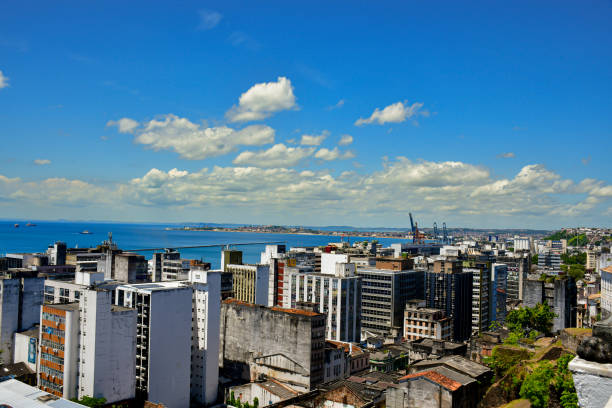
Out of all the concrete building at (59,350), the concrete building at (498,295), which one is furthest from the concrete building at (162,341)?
the concrete building at (498,295)

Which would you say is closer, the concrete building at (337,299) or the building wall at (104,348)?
the building wall at (104,348)

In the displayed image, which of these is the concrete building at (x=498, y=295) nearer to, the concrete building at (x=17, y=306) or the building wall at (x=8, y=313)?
the concrete building at (x=17, y=306)

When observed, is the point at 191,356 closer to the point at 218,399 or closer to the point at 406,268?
the point at 218,399

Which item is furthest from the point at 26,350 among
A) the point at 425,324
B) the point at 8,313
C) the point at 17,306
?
the point at 425,324

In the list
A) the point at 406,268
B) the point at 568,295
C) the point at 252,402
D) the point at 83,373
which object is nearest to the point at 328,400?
the point at 252,402

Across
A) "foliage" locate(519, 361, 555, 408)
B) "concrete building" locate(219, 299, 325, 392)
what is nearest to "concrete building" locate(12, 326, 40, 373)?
"concrete building" locate(219, 299, 325, 392)

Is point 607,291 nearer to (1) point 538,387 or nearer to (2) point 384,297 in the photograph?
(2) point 384,297

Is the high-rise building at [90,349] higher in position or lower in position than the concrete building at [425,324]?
higher
